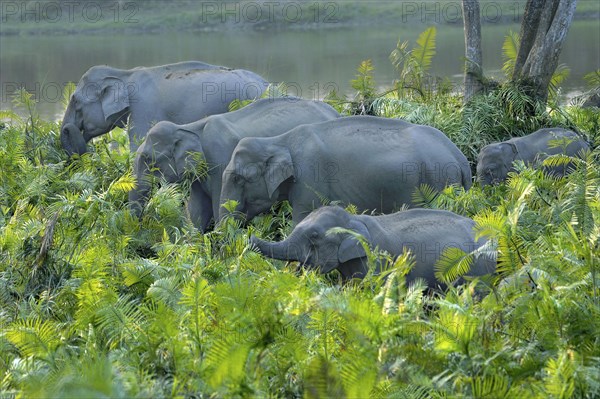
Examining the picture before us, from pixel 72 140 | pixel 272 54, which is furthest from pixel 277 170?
pixel 272 54

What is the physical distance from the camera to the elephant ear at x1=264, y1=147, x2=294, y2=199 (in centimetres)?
817

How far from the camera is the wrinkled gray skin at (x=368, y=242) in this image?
659 cm

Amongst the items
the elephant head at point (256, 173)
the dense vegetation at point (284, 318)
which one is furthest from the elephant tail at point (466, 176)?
the elephant head at point (256, 173)

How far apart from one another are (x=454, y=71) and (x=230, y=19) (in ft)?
48.7

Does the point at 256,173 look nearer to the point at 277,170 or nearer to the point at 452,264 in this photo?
the point at 277,170

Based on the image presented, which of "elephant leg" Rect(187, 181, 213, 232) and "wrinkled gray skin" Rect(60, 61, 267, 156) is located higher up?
"wrinkled gray skin" Rect(60, 61, 267, 156)

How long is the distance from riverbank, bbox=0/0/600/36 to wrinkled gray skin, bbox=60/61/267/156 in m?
18.5

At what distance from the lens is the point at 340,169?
8328 mm

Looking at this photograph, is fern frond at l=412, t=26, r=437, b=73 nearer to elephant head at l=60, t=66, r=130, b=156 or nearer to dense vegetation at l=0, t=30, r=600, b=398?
elephant head at l=60, t=66, r=130, b=156

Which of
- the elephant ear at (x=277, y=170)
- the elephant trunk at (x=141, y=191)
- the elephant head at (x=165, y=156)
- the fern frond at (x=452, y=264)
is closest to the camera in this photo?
the fern frond at (x=452, y=264)

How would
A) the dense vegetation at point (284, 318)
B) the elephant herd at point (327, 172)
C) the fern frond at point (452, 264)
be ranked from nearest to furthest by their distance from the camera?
the dense vegetation at point (284, 318)
the fern frond at point (452, 264)
the elephant herd at point (327, 172)

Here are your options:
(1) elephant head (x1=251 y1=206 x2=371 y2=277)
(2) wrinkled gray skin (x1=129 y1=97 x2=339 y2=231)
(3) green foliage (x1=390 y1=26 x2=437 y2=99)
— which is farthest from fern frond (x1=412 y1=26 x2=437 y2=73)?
(1) elephant head (x1=251 y1=206 x2=371 y2=277)

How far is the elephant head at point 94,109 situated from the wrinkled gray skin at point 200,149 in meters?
2.28

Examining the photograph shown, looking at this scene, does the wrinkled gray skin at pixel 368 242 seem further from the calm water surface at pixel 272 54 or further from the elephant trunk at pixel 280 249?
the calm water surface at pixel 272 54
